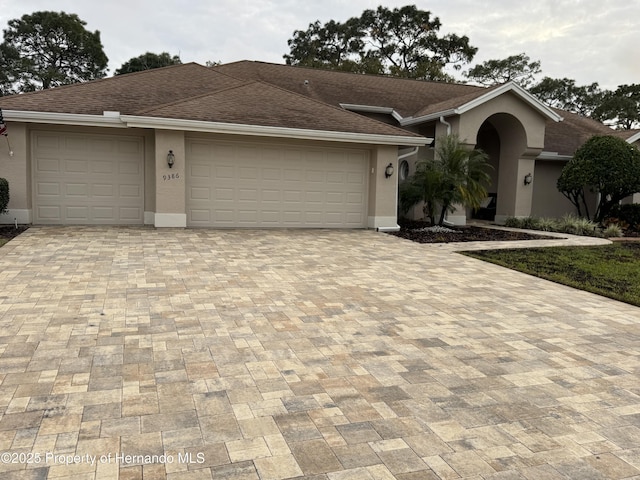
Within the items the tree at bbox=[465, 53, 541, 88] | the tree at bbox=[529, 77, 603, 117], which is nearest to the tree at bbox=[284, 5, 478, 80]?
the tree at bbox=[465, 53, 541, 88]

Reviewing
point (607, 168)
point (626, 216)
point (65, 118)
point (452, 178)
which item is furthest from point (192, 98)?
point (626, 216)

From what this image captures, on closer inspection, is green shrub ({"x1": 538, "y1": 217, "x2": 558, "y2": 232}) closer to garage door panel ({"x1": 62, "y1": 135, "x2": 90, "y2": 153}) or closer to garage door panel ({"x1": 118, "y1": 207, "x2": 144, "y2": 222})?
garage door panel ({"x1": 118, "y1": 207, "x2": 144, "y2": 222})

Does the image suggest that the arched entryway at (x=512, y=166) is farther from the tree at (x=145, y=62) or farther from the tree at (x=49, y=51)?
the tree at (x=49, y=51)

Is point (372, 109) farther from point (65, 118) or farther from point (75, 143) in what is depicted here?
point (65, 118)

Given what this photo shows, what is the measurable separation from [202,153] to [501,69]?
3223 centimetres

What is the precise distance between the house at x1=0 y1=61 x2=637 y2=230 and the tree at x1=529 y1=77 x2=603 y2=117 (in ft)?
93.0

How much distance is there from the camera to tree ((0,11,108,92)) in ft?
108

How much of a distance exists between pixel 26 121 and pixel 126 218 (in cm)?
304

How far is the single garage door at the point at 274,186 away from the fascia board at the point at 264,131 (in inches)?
25.5

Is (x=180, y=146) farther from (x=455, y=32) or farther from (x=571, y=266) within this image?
(x=455, y=32)

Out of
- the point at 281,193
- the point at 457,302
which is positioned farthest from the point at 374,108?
the point at 457,302

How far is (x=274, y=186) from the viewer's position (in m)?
12.6

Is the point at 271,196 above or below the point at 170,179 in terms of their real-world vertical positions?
below

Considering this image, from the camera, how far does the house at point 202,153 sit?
36.8 feet
